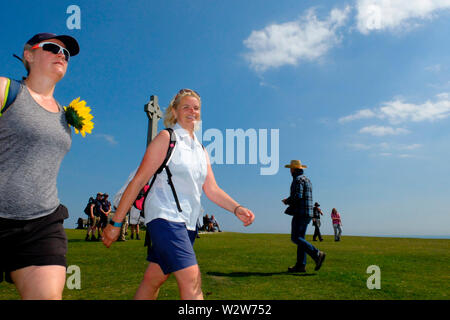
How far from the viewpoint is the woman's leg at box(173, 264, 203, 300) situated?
2.48m

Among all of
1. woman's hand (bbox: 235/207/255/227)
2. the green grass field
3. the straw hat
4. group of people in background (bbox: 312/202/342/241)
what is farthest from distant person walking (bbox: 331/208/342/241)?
woman's hand (bbox: 235/207/255/227)

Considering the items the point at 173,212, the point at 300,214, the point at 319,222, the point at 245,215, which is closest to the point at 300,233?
the point at 300,214

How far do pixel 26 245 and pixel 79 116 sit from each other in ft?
3.53

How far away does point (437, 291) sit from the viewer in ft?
18.6

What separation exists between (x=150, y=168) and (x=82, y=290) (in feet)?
11.8

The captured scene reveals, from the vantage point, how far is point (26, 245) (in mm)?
2225

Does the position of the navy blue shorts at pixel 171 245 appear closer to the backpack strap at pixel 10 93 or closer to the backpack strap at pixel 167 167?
the backpack strap at pixel 167 167

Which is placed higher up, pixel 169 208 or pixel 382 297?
pixel 169 208

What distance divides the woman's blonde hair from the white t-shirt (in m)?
0.28

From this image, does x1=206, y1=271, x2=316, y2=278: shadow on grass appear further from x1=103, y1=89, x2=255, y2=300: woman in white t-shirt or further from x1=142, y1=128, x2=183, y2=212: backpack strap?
x1=142, y1=128, x2=183, y2=212: backpack strap
